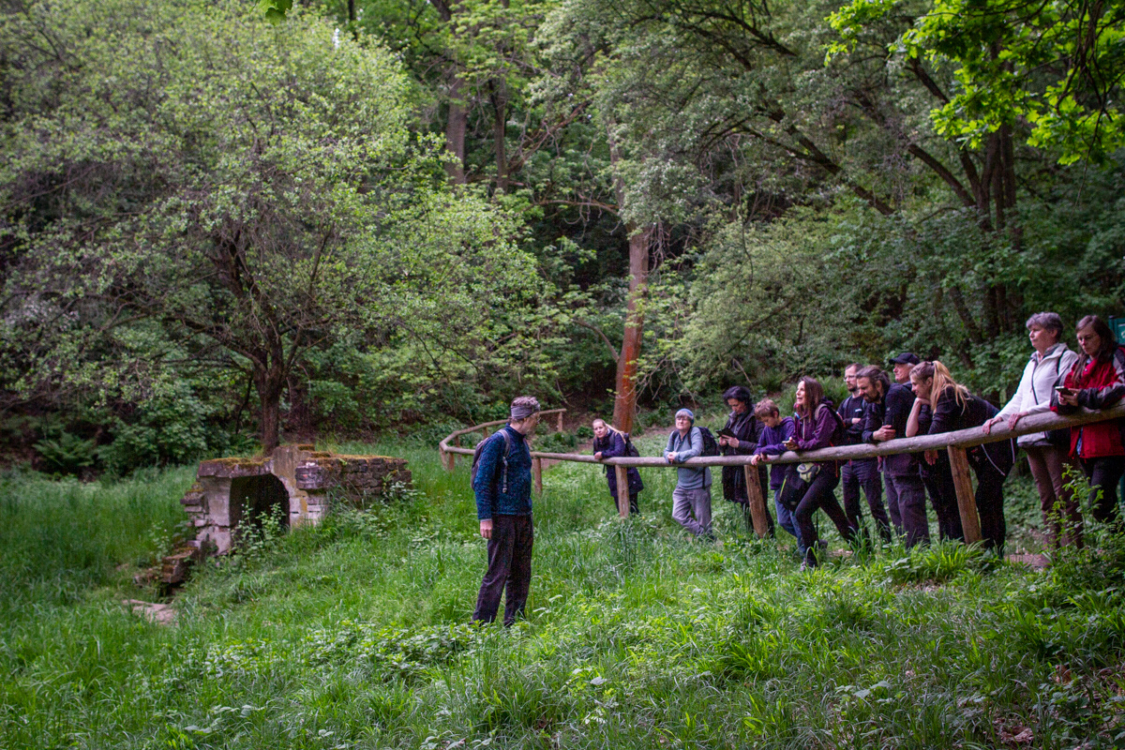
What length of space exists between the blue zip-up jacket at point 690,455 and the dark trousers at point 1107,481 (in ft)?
11.8

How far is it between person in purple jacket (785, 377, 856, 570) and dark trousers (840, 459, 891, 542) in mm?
202

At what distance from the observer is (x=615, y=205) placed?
2405 cm

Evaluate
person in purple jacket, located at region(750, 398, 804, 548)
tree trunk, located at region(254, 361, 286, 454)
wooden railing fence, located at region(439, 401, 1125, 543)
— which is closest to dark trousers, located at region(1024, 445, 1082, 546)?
wooden railing fence, located at region(439, 401, 1125, 543)

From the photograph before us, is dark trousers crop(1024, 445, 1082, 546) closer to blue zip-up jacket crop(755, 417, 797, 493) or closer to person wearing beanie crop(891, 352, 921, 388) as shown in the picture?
person wearing beanie crop(891, 352, 921, 388)

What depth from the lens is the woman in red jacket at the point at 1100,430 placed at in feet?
16.3

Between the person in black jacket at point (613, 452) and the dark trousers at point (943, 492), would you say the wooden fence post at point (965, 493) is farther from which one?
the person in black jacket at point (613, 452)

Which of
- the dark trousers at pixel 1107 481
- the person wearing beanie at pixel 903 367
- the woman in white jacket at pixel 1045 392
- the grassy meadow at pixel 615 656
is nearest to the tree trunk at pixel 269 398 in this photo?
the grassy meadow at pixel 615 656

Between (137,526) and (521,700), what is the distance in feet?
32.9

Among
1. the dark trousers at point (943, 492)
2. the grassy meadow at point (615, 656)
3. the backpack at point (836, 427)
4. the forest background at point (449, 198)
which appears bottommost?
the grassy meadow at point (615, 656)

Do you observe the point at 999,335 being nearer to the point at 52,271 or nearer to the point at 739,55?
the point at 739,55

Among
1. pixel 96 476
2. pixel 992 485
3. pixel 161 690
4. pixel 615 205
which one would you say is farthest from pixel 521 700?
pixel 615 205

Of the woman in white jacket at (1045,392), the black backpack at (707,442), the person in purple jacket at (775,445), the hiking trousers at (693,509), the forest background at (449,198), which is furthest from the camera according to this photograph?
the forest background at (449,198)

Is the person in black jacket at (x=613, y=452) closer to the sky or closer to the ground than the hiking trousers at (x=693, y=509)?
closer to the sky

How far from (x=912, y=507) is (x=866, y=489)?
61cm
